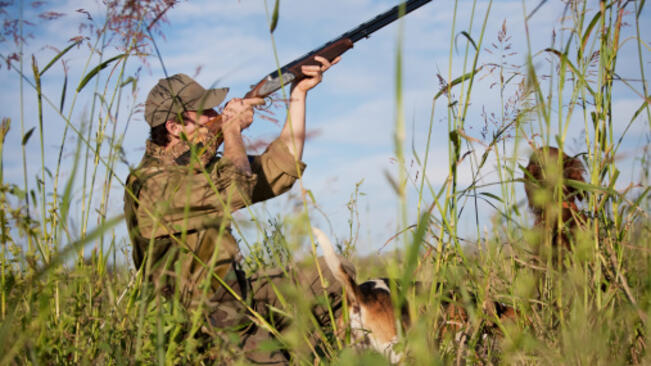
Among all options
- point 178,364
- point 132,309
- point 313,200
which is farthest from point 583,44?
point 132,309

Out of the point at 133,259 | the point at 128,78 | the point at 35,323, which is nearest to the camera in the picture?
the point at 35,323

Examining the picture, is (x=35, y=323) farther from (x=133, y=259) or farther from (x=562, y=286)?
(x=562, y=286)

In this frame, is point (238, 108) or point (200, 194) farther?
point (238, 108)

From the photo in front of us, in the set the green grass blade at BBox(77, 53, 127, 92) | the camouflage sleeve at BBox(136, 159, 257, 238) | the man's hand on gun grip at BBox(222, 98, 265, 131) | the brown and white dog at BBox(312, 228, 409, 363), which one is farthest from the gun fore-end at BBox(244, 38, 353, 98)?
the brown and white dog at BBox(312, 228, 409, 363)

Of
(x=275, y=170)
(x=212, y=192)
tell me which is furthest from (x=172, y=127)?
(x=212, y=192)

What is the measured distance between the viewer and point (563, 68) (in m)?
1.58

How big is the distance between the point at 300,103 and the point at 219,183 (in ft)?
2.76

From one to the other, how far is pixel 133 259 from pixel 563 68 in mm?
2294

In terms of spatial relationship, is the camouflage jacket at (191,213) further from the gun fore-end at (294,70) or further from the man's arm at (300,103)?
the gun fore-end at (294,70)

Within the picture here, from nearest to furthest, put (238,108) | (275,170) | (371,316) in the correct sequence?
(371,316) → (238,108) → (275,170)

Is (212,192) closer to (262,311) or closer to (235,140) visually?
(235,140)

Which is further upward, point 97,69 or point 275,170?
point 97,69

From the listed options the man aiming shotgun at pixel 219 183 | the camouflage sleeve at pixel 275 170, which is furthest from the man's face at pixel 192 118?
the camouflage sleeve at pixel 275 170

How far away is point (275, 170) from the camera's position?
9.68 feet
